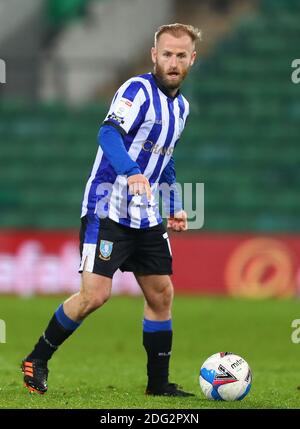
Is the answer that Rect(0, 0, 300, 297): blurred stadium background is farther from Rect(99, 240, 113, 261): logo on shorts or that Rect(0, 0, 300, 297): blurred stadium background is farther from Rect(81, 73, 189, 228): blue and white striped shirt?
Rect(99, 240, 113, 261): logo on shorts

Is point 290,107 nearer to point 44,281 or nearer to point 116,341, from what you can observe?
point 44,281

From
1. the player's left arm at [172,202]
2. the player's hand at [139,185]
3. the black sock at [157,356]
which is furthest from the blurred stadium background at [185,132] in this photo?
the player's hand at [139,185]

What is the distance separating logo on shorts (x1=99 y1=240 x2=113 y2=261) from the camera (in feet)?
23.2

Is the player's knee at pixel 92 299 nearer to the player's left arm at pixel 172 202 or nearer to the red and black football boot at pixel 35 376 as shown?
the red and black football boot at pixel 35 376

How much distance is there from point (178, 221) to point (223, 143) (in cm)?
1188

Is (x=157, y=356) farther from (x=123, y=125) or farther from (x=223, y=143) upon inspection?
(x=223, y=143)

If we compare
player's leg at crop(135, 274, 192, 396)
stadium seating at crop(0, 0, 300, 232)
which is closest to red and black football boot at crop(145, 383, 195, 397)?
player's leg at crop(135, 274, 192, 396)

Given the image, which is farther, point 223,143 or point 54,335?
point 223,143

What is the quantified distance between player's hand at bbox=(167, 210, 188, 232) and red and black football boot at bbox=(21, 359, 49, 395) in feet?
4.04

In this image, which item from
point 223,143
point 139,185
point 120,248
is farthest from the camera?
point 223,143

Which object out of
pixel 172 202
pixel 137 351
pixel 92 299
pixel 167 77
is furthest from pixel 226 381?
pixel 137 351

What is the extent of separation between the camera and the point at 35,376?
7141mm

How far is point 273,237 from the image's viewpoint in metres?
16.2

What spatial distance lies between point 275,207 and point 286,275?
90.4 inches
